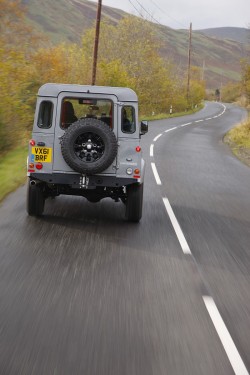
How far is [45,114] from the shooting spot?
8344 millimetres

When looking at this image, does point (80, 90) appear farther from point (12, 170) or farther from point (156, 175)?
point (156, 175)

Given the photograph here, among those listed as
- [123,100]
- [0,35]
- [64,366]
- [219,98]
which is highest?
[219,98]

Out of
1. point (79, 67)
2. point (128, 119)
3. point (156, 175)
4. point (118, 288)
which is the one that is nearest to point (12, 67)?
point (156, 175)

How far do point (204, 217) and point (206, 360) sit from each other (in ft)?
18.7

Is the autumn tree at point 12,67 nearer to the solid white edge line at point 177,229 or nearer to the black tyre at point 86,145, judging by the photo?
the solid white edge line at point 177,229

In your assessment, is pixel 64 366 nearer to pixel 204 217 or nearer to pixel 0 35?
pixel 204 217

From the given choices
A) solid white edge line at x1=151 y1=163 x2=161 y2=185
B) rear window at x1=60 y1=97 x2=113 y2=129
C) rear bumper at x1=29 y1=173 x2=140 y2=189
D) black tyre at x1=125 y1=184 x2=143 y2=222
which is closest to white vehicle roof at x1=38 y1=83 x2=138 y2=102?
rear window at x1=60 y1=97 x2=113 y2=129

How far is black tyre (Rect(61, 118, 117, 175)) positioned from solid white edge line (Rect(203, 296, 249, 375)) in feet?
10.8

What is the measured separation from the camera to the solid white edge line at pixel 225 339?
3746mm

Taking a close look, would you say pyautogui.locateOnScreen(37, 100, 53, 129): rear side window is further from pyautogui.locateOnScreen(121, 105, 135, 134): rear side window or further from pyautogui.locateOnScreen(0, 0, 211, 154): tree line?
pyautogui.locateOnScreen(0, 0, 211, 154): tree line

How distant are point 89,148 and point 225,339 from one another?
4.43 metres

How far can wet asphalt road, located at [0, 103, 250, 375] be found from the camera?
148 inches

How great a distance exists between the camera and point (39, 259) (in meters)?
6.20

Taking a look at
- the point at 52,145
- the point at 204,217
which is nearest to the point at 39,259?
the point at 52,145
